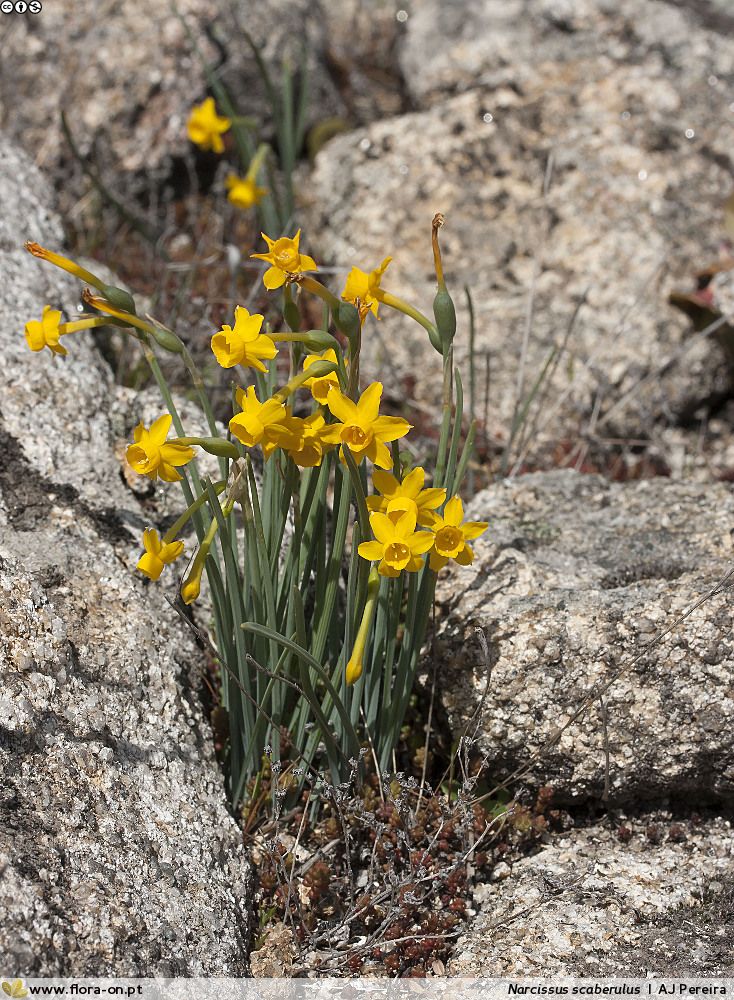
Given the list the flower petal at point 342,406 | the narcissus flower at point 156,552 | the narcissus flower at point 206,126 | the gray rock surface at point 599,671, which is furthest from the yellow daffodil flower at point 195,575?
the narcissus flower at point 206,126

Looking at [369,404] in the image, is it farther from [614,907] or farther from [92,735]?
[614,907]

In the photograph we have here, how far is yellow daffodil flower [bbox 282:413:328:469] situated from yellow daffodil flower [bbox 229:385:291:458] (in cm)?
2

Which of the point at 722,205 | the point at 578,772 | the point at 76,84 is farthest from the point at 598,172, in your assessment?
the point at 578,772

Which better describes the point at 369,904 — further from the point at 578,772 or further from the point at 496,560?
the point at 496,560

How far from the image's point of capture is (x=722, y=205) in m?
4.59

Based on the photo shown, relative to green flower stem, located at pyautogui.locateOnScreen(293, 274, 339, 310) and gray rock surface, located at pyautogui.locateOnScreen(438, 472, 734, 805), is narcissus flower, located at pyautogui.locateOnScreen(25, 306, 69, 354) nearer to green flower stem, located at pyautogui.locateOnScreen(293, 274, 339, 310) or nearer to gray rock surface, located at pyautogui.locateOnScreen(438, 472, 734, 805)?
green flower stem, located at pyautogui.locateOnScreen(293, 274, 339, 310)

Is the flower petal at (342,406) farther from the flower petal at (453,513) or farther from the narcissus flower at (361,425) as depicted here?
the flower petal at (453,513)

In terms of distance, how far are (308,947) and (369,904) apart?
0.18 meters


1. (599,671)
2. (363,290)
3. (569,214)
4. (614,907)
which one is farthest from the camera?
(569,214)

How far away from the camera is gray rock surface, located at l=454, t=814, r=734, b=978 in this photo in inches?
87.2

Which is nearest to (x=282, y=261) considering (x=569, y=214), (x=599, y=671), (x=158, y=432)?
(x=158, y=432)

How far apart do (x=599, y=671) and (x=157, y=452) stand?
4.27ft

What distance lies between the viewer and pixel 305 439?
6.43ft

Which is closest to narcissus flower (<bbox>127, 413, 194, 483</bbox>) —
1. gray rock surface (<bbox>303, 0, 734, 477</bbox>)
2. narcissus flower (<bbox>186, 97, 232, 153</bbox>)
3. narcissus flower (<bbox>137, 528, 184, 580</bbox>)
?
narcissus flower (<bbox>137, 528, 184, 580</bbox>)
